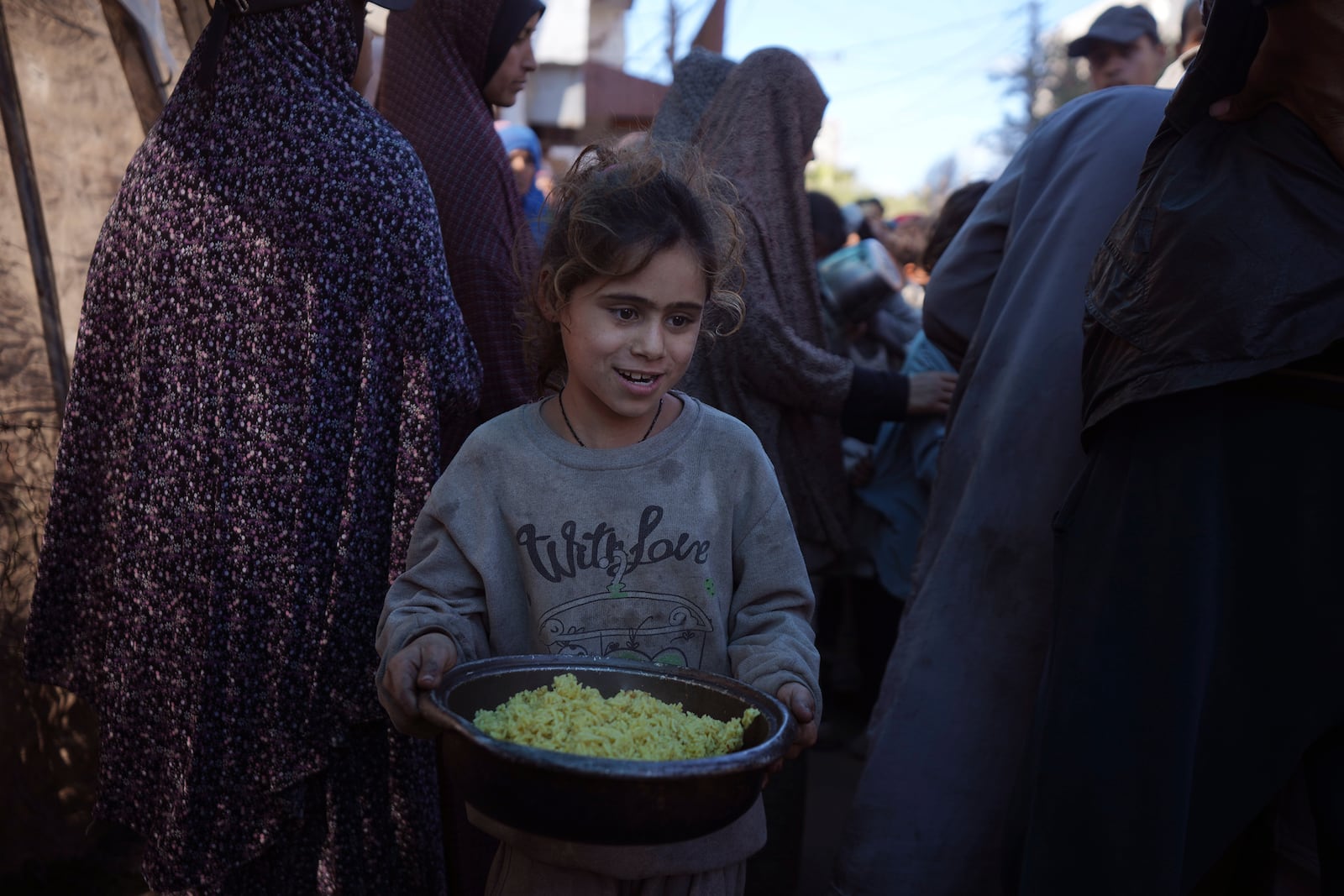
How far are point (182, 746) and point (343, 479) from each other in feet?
2.12

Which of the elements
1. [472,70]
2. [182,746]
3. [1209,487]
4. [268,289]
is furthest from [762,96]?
[182,746]

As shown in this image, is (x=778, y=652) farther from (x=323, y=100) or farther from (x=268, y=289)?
(x=323, y=100)

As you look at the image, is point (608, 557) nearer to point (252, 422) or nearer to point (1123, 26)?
point (252, 422)

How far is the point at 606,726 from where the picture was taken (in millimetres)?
1557

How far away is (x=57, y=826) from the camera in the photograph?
300 cm

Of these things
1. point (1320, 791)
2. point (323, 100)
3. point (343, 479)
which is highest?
point (323, 100)

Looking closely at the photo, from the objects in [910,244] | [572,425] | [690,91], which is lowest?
[572,425]

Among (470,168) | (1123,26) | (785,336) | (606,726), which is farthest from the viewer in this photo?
(1123,26)

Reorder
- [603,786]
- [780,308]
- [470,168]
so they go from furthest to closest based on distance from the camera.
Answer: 1. [780,308]
2. [470,168]
3. [603,786]

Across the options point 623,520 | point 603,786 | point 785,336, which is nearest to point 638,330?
point 623,520

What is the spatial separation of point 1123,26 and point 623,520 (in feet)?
13.9

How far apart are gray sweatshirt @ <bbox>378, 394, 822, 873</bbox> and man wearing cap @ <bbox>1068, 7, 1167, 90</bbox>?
3957 millimetres

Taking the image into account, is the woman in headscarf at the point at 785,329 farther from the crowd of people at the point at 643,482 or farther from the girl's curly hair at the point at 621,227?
the girl's curly hair at the point at 621,227

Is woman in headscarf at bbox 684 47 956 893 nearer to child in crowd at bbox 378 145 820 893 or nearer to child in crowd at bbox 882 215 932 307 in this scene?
child in crowd at bbox 378 145 820 893
